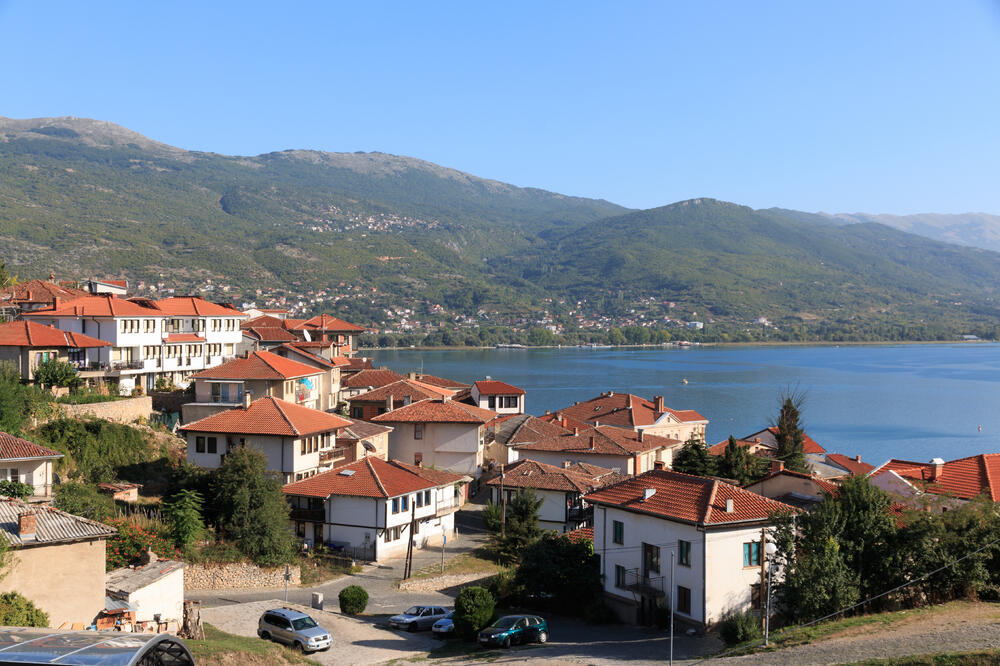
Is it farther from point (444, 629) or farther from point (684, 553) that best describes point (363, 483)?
point (684, 553)

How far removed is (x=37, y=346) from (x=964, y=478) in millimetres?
29880

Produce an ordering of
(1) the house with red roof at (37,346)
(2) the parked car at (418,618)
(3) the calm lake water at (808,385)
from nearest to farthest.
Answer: (2) the parked car at (418,618)
(1) the house with red roof at (37,346)
(3) the calm lake water at (808,385)

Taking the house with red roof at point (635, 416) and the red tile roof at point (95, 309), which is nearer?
the red tile roof at point (95, 309)

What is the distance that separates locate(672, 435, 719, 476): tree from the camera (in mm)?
34094

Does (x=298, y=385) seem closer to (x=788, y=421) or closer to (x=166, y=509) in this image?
(x=166, y=509)

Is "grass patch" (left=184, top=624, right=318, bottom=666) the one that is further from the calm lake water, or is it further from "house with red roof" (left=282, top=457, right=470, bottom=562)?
the calm lake water

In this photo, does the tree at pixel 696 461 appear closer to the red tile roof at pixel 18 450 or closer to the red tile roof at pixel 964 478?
the red tile roof at pixel 964 478

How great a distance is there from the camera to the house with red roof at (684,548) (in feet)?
64.8

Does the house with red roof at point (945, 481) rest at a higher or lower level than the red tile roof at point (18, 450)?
lower

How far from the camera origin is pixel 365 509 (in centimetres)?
2712

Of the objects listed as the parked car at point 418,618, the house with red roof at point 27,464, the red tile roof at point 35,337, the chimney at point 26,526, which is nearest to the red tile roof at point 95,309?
the red tile roof at point 35,337

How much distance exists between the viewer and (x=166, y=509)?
2341cm

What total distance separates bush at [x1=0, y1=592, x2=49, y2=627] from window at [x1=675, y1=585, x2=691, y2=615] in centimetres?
1299

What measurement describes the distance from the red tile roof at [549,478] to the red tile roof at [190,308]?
18794 mm
